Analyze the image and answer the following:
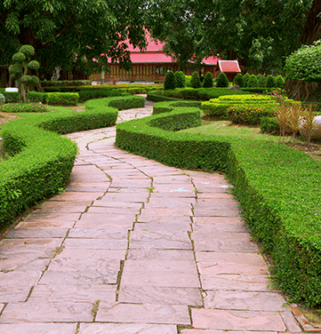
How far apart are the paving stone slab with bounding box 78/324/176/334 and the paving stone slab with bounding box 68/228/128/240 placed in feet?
4.49

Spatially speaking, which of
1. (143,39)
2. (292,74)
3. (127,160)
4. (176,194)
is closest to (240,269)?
(176,194)

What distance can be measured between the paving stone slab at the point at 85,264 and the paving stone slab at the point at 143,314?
0.53 meters

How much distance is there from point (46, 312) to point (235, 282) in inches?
58.2

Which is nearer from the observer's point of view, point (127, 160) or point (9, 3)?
point (127, 160)

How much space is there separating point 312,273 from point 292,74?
7005mm

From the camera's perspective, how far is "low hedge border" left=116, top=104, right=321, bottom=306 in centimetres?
261

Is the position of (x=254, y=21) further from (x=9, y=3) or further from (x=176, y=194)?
(x=176, y=194)

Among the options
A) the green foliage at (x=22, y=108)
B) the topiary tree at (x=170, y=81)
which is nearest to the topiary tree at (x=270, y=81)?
the topiary tree at (x=170, y=81)

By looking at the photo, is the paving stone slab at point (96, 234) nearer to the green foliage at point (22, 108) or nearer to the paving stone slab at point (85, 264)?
the paving stone slab at point (85, 264)

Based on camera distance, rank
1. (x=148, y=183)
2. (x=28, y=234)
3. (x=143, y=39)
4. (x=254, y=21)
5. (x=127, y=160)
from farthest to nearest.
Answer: (x=143, y=39), (x=254, y=21), (x=127, y=160), (x=148, y=183), (x=28, y=234)

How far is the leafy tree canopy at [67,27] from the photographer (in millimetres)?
15094

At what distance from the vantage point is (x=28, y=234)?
3775mm

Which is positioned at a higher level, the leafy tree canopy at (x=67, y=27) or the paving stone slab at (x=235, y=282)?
the leafy tree canopy at (x=67, y=27)

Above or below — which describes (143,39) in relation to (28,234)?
above
